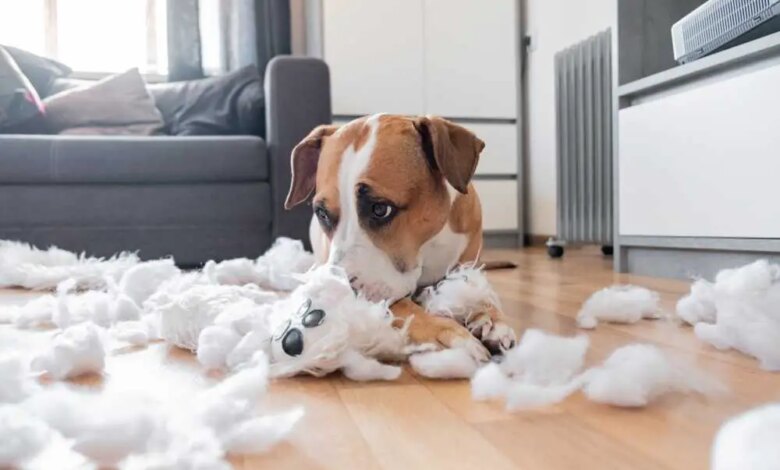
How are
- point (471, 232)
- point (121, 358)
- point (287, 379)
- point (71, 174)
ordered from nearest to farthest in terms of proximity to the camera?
point (287, 379) < point (121, 358) < point (471, 232) < point (71, 174)

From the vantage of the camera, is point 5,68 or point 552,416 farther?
point 5,68

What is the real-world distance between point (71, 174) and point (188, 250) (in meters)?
0.50

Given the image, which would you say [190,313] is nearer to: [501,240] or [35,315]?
[35,315]

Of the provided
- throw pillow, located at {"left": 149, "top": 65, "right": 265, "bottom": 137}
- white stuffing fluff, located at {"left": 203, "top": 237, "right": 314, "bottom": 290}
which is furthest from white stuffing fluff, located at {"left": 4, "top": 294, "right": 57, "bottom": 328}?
throw pillow, located at {"left": 149, "top": 65, "right": 265, "bottom": 137}

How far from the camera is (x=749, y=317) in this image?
0.98 meters

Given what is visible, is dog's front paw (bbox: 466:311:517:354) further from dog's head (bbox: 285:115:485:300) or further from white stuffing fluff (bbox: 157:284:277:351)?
white stuffing fluff (bbox: 157:284:277:351)

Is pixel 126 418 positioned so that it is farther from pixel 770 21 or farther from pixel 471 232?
pixel 770 21

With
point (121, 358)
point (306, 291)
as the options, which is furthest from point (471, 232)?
point (121, 358)

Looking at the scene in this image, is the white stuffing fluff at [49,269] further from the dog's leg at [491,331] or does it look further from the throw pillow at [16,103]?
the dog's leg at [491,331]

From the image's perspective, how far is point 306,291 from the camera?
36.5 inches

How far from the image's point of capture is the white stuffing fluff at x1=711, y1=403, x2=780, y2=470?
42cm

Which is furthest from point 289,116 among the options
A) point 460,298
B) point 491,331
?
point 491,331

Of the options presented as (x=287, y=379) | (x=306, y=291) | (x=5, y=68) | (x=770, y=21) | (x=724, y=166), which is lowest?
(x=287, y=379)

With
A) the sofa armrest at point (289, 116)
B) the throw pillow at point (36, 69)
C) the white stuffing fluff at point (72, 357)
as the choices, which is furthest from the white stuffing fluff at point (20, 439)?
the throw pillow at point (36, 69)
